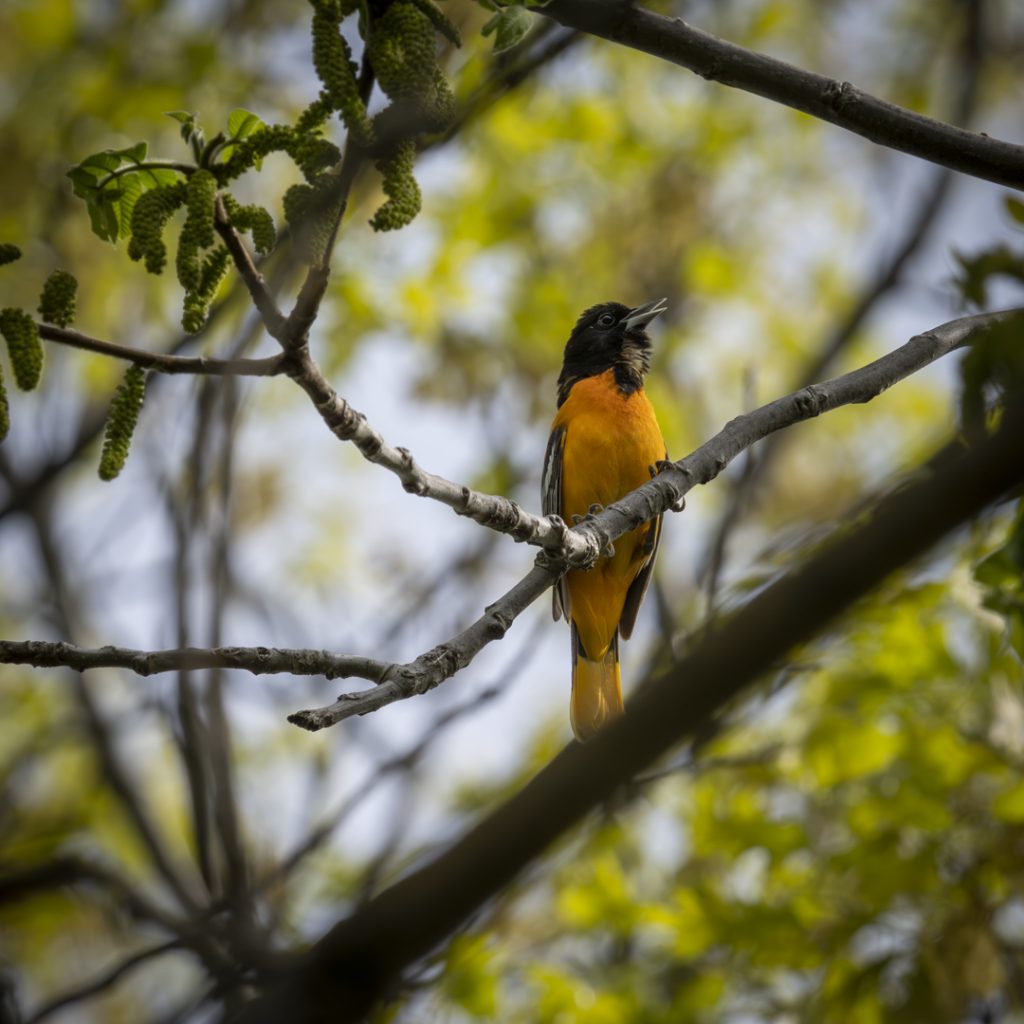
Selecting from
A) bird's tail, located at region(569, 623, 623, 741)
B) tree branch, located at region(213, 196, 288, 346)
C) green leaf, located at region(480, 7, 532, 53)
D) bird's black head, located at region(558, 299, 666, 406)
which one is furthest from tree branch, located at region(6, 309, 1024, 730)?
bird's black head, located at region(558, 299, 666, 406)

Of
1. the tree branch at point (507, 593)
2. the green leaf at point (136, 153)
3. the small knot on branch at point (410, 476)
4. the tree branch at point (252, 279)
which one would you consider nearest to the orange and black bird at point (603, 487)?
the tree branch at point (507, 593)

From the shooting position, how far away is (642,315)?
5.47 m

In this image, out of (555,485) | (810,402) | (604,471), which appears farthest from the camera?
(555,485)

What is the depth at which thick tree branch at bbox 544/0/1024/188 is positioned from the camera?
247cm

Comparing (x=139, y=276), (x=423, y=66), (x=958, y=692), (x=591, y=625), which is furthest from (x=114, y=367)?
(x=423, y=66)

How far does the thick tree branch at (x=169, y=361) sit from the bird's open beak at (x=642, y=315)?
12.0 feet

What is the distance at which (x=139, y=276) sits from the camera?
24.7 feet

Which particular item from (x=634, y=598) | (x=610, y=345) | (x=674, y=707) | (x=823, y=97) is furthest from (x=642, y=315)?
(x=674, y=707)

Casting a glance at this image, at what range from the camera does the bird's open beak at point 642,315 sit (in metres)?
5.31

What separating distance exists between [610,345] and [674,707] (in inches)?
184

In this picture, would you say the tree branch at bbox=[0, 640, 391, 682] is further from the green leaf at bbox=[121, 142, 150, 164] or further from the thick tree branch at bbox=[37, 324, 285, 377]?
the green leaf at bbox=[121, 142, 150, 164]

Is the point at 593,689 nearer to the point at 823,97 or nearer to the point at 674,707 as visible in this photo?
the point at 823,97

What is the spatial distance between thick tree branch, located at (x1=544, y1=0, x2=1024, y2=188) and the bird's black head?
2.95 meters

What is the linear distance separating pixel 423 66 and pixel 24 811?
23.3ft
